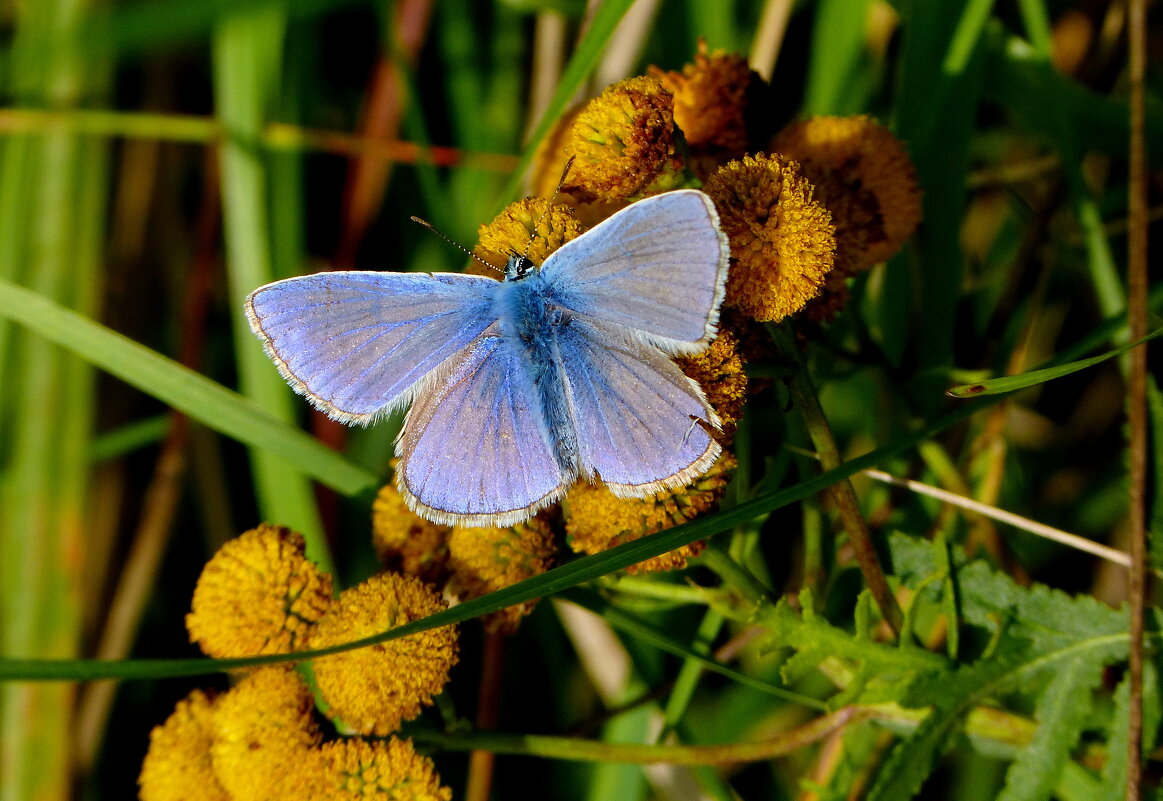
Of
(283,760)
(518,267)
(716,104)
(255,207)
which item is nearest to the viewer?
(283,760)

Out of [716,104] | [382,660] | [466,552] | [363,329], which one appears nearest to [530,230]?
[363,329]

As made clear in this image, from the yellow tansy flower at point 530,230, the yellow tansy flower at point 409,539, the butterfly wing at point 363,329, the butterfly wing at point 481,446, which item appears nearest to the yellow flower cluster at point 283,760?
the yellow tansy flower at point 409,539

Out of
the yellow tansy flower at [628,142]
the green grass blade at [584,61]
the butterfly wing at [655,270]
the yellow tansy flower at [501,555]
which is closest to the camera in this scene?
the butterfly wing at [655,270]

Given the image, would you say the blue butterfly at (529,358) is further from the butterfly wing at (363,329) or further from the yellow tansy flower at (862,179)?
the yellow tansy flower at (862,179)

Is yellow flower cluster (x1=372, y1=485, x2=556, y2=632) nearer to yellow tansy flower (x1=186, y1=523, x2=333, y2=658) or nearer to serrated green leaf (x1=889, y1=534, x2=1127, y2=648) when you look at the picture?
yellow tansy flower (x1=186, y1=523, x2=333, y2=658)

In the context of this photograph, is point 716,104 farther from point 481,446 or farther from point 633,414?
point 481,446

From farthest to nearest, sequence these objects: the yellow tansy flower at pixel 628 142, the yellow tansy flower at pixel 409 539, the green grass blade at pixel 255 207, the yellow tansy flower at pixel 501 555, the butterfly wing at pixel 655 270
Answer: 1. the green grass blade at pixel 255 207
2. the yellow tansy flower at pixel 409 539
3. the yellow tansy flower at pixel 501 555
4. the yellow tansy flower at pixel 628 142
5. the butterfly wing at pixel 655 270
